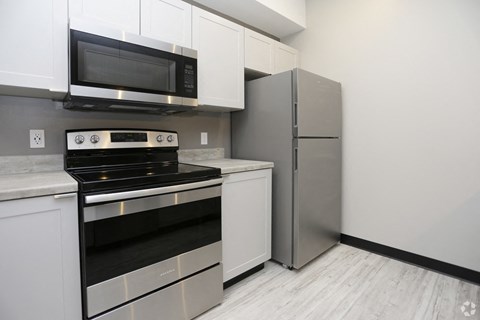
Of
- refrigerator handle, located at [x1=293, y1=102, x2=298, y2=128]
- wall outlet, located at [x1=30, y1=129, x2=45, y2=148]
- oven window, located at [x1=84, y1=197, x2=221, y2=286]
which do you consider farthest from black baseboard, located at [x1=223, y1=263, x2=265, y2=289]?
wall outlet, located at [x1=30, y1=129, x2=45, y2=148]

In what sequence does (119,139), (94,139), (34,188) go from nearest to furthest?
(34,188) → (94,139) → (119,139)

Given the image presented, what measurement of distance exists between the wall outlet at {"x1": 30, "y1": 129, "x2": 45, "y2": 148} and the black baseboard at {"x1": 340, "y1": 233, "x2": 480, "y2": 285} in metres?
2.73

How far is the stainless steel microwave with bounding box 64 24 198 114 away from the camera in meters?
1.40

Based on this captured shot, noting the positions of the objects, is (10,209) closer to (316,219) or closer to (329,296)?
(329,296)

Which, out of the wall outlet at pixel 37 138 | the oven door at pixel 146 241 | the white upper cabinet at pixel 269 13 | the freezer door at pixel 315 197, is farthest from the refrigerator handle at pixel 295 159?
the wall outlet at pixel 37 138

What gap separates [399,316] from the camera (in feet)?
5.32

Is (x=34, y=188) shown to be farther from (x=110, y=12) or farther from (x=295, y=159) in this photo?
(x=295, y=159)

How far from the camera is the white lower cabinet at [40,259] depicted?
1040mm

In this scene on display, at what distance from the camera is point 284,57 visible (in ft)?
9.05

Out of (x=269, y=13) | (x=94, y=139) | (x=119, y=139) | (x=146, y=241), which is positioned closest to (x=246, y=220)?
(x=146, y=241)

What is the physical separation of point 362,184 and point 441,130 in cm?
80

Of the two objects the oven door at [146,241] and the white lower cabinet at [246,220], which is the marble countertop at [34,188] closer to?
the oven door at [146,241]

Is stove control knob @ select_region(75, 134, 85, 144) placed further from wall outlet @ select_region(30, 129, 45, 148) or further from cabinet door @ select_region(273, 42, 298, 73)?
cabinet door @ select_region(273, 42, 298, 73)

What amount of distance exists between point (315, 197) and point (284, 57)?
151 centimetres
